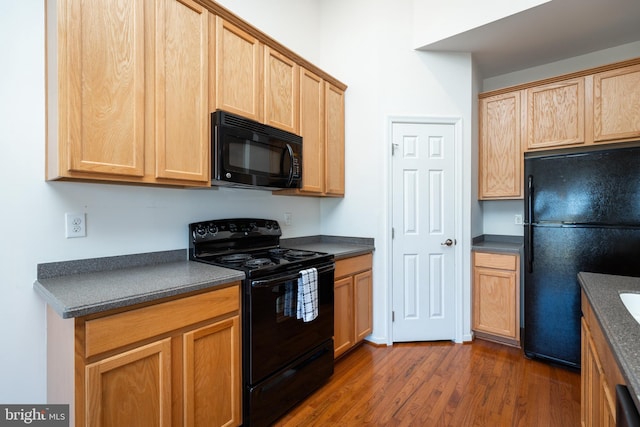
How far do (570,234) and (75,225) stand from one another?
3154 mm

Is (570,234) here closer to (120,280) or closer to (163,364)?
(163,364)

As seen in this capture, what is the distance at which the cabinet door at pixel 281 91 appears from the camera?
2103mm

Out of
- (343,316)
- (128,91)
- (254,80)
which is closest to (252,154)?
(254,80)

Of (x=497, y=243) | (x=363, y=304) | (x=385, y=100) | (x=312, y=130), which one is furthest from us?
(x=497, y=243)

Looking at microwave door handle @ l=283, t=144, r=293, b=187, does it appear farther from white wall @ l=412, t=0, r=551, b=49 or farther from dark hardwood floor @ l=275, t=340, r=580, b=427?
white wall @ l=412, t=0, r=551, b=49

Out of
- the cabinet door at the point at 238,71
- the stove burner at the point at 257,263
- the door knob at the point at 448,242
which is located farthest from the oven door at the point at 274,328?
the door knob at the point at 448,242

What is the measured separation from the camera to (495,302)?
109 inches

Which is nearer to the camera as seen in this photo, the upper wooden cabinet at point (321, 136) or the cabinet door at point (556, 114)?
the upper wooden cabinet at point (321, 136)

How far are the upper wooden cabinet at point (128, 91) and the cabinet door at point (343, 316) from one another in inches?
51.8

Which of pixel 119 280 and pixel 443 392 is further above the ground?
pixel 119 280

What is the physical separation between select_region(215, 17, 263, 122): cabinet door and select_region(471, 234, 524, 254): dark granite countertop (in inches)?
90.0

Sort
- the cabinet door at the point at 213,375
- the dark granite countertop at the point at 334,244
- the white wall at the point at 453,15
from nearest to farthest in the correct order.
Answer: the cabinet door at the point at 213,375 < the white wall at the point at 453,15 < the dark granite countertop at the point at 334,244

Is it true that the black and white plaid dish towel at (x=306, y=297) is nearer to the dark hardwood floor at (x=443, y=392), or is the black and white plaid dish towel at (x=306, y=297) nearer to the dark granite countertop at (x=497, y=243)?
the dark hardwood floor at (x=443, y=392)

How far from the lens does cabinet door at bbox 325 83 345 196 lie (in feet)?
8.88
